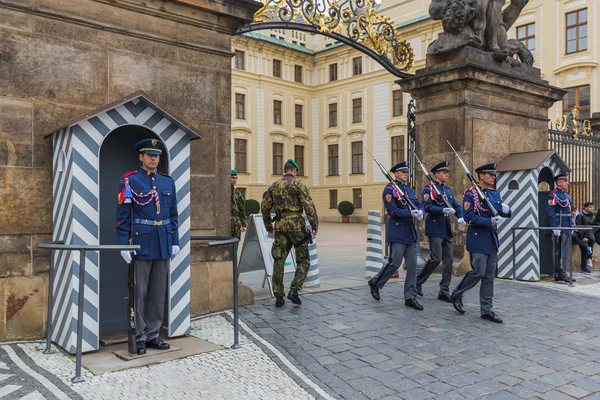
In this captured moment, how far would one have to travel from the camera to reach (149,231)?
5227 mm

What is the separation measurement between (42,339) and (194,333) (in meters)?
1.47

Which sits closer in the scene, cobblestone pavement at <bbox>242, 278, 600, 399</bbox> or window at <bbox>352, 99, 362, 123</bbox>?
cobblestone pavement at <bbox>242, 278, 600, 399</bbox>

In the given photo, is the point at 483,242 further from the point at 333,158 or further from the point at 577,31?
the point at 333,158

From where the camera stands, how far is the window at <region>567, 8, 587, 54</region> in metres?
29.5

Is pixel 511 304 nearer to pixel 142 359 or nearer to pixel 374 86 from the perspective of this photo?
pixel 142 359

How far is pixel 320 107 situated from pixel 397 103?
799 cm

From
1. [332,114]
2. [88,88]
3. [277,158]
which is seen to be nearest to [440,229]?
[88,88]

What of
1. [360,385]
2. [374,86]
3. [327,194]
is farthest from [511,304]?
[327,194]

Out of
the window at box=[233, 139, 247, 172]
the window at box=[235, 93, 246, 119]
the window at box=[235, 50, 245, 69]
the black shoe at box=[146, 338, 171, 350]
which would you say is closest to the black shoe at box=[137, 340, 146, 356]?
the black shoe at box=[146, 338, 171, 350]

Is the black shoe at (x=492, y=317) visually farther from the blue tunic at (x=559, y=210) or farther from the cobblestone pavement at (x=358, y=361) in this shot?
the blue tunic at (x=559, y=210)

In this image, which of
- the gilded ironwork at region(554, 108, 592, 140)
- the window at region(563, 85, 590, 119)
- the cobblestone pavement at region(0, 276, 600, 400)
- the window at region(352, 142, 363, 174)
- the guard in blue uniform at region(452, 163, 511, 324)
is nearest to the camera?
the cobblestone pavement at region(0, 276, 600, 400)

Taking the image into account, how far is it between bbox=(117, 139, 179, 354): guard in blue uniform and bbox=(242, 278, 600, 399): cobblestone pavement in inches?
47.5

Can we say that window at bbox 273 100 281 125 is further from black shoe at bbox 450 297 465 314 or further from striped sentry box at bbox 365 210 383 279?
black shoe at bbox 450 297 465 314

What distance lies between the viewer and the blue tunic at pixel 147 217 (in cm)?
520
